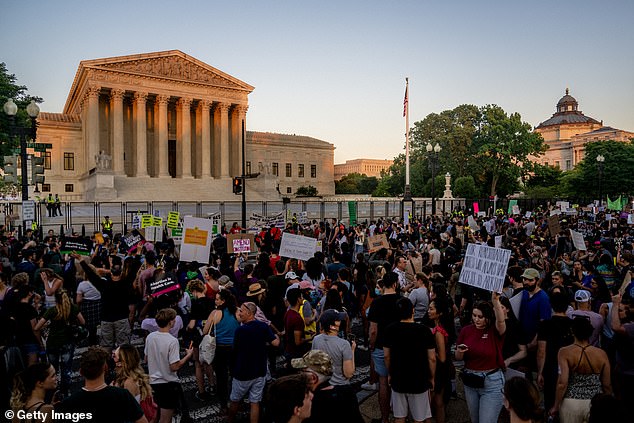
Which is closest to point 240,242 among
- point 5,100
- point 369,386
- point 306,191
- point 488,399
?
point 369,386

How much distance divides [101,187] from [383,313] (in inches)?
1731

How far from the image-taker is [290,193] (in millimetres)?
77312

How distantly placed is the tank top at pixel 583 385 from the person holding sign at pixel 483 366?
0.68 metres

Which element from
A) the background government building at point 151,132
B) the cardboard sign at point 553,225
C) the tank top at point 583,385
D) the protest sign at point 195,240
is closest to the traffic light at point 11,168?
the protest sign at point 195,240

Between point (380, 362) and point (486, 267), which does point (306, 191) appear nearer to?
point (486, 267)

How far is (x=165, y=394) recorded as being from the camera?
17.6 feet

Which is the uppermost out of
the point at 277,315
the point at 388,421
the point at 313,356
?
the point at 313,356

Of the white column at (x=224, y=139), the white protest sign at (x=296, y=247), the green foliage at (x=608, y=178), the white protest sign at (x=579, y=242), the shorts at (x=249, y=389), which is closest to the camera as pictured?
the shorts at (x=249, y=389)

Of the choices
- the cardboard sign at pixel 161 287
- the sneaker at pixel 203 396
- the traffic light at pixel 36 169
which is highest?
the traffic light at pixel 36 169

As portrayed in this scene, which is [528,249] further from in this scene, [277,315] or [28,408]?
[28,408]

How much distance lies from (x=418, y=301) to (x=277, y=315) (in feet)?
7.17

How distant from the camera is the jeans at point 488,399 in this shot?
16.1ft

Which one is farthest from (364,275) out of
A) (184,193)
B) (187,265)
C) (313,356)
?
(184,193)

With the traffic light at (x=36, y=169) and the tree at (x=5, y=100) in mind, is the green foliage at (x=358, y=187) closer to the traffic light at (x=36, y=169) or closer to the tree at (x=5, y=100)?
the tree at (x=5, y=100)
